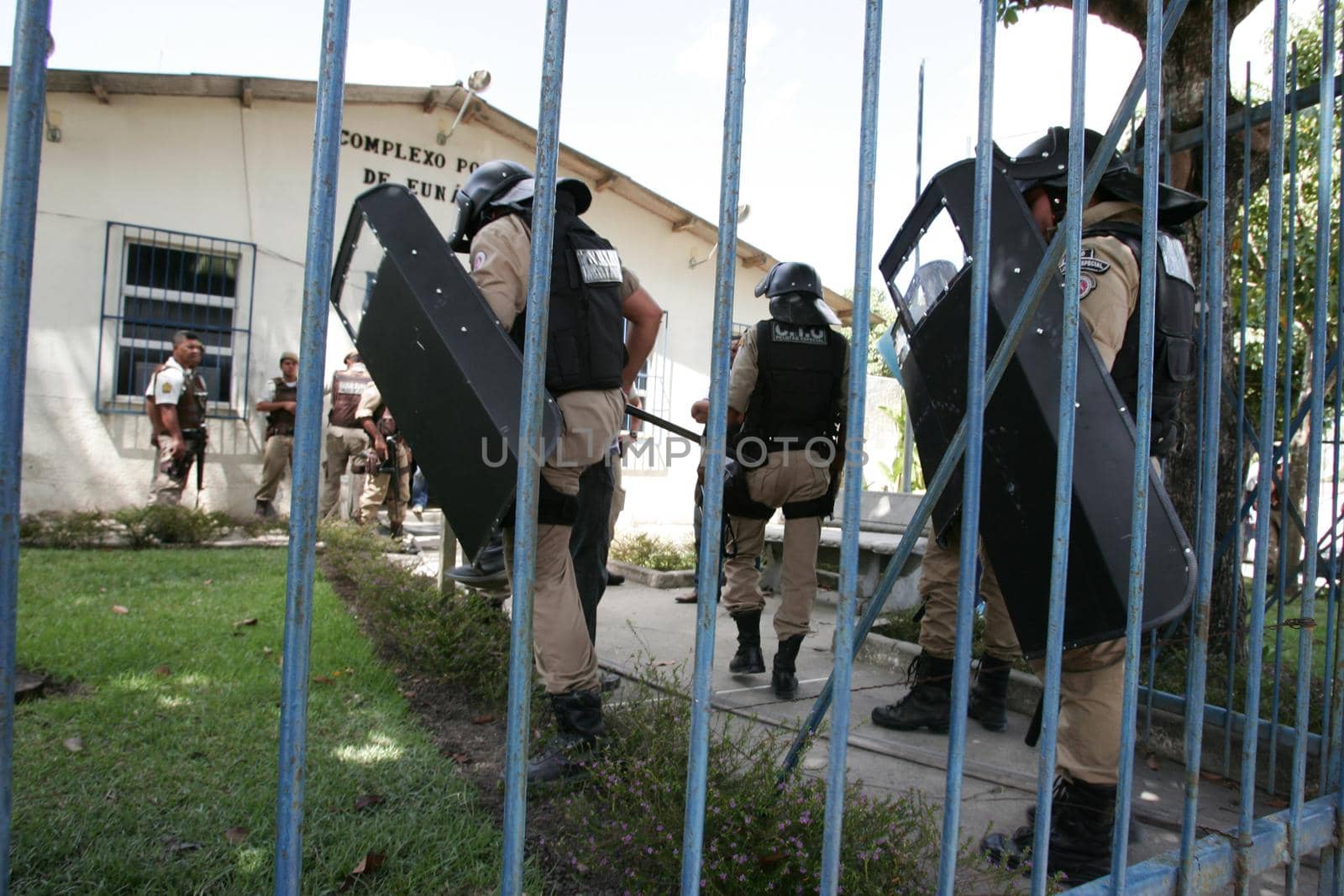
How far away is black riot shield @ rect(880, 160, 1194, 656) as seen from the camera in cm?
183

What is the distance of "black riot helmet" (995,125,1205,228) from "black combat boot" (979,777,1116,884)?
4.94 feet

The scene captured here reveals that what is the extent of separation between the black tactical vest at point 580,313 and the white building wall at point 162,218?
16.5ft

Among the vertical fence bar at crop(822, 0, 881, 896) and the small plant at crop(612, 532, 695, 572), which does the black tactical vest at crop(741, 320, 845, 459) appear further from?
the small plant at crop(612, 532, 695, 572)

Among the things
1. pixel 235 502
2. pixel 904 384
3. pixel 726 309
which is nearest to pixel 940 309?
pixel 904 384

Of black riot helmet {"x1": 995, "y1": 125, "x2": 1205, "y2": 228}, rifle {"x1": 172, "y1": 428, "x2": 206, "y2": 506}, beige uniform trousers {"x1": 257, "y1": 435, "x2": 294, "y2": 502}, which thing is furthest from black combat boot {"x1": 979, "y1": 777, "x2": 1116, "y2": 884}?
beige uniform trousers {"x1": 257, "y1": 435, "x2": 294, "y2": 502}

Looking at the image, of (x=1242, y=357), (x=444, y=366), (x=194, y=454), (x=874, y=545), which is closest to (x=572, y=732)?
(x=444, y=366)

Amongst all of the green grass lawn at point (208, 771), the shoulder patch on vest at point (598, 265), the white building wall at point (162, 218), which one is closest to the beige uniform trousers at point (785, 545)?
the shoulder patch on vest at point (598, 265)

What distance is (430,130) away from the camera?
9.24 metres

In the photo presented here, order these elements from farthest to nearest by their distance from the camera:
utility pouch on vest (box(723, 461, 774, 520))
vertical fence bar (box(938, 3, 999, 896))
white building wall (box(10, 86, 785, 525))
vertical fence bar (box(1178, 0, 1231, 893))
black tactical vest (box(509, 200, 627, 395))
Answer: white building wall (box(10, 86, 785, 525))
utility pouch on vest (box(723, 461, 774, 520))
black tactical vest (box(509, 200, 627, 395))
vertical fence bar (box(1178, 0, 1231, 893))
vertical fence bar (box(938, 3, 999, 896))

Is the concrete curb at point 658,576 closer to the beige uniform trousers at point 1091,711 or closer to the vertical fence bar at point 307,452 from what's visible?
the beige uniform trousers at point 1091,711

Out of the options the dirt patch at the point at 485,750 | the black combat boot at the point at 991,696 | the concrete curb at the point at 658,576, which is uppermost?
the black combat boot at the point at 991,696

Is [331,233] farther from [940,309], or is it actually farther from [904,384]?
[904,384]

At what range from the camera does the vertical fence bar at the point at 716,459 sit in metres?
1.11

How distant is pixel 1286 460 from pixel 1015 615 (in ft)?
3.23
